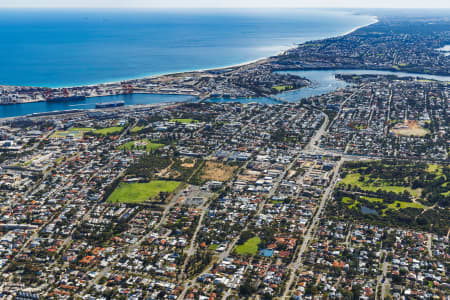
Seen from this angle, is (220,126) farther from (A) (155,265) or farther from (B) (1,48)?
(B) (1,48)

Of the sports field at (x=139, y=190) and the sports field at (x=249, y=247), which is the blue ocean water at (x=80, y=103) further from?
the sports field at (x=249, y=247)

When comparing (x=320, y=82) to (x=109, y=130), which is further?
(x=320, y=82)

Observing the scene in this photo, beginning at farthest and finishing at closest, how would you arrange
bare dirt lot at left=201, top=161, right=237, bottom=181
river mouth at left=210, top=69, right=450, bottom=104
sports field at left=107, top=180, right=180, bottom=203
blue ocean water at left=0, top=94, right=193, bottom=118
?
river mouth at left=210, top=69, right=450, bottom=104 < blue ocean water at left=0, top=94, right=193, bottom=118 < bare dirt lot at left=201, top=161, right=237, bottom=181 < sports field at left=107, top=180, right=180, bottom=203

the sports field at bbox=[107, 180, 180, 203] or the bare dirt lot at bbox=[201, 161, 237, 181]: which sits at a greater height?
the bare dirt lot at bbox=[201, 161, 237, 181]

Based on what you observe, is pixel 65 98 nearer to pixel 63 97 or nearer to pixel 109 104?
pixel 63 97

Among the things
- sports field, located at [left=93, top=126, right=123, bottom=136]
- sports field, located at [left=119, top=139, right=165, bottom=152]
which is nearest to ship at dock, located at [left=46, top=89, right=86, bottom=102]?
sports field, located at [left=93, top=126, right=123, bottom=136]

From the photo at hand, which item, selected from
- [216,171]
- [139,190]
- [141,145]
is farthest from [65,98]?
[216,171]

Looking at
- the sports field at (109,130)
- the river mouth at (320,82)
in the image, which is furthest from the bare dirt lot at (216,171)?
the river mouth at (320,82)

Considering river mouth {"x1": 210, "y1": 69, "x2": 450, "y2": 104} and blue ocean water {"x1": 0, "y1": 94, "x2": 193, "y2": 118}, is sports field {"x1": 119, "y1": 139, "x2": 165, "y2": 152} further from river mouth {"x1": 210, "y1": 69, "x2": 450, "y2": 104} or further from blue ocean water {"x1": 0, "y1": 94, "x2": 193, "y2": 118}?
river mouth {"x1": 210, "y1": 69, "x2": 450, "y2": 104}

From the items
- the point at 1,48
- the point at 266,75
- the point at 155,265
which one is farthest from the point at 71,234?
the point at 1,48

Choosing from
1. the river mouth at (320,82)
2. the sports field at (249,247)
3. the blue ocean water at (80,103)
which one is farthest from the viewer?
the river mouth at (320,82)

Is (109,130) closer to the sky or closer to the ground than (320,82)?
closer to the ground
